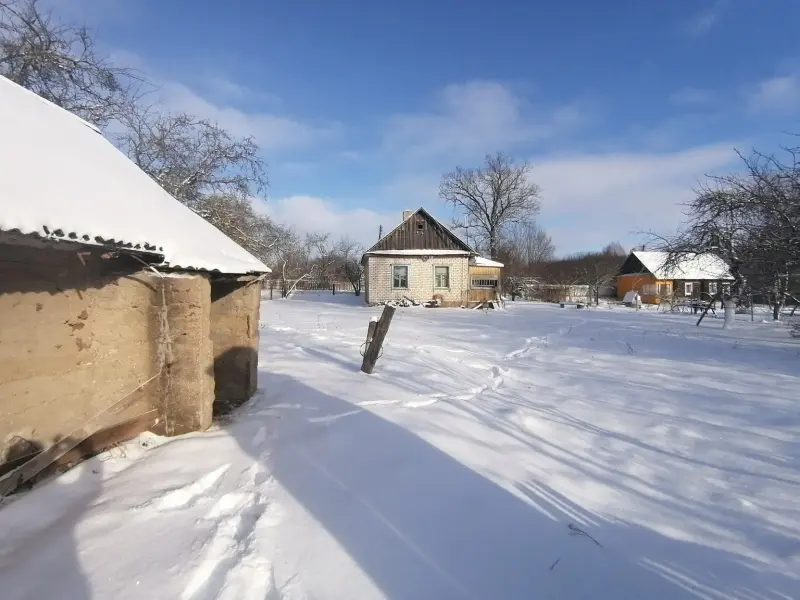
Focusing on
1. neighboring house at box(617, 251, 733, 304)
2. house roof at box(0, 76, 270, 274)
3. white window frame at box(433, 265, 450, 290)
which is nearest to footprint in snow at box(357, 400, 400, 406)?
house roof at box(0, 76, 270, 274)

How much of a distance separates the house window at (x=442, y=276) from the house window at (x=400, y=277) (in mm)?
1868

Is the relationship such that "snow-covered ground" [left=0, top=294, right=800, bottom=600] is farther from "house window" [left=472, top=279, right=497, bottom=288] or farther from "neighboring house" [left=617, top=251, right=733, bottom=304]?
"neighboring house" [left=617, top=251, right=733, bottom=304]

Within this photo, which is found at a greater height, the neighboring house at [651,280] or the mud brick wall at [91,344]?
the neighboring house at [651,280]

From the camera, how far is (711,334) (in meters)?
15.5

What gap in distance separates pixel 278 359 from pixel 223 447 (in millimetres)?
4302

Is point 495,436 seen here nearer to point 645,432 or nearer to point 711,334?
point 645,432

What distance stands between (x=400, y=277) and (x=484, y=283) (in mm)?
6161

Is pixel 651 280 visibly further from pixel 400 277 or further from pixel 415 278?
pixel 400 277

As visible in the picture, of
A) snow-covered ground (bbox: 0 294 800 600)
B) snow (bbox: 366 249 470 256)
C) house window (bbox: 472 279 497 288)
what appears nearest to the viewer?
snow-covered ground (bbox: 0 294 800 600)

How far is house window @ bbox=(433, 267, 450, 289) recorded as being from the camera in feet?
88.0

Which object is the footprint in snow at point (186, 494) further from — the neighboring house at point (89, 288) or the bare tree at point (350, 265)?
the bare tree at point (350, 265)

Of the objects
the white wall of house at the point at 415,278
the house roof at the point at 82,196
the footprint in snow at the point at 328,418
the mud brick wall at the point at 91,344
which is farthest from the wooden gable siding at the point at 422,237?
the mud brick wall at the point at 91,344

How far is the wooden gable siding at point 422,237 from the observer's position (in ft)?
87.6

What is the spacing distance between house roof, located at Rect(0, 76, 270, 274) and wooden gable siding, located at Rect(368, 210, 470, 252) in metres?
21.0
